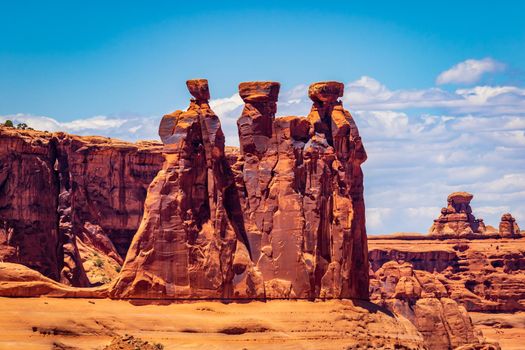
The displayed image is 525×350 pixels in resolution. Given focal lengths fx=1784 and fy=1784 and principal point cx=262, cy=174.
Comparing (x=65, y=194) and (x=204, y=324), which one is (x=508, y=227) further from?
(x=204, y=324)

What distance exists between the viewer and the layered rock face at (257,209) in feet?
301

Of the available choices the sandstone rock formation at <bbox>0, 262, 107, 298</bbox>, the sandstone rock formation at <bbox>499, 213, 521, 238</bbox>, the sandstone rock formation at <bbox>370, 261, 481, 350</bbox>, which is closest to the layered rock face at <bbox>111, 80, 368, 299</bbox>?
the sandstone rock formation at <bbox>0, 262, 107, 298</bbox>

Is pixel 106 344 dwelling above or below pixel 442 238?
below

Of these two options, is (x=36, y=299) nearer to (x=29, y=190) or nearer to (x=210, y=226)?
(x=210, y=226)

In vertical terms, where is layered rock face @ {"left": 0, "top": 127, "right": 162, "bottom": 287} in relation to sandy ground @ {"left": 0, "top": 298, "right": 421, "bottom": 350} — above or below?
above

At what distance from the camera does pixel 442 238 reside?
165 metres

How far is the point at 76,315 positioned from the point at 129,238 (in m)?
48.0

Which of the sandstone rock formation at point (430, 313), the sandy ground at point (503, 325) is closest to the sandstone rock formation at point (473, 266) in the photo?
the sandy ground at point (503, 325)

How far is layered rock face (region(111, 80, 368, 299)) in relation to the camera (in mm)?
91875

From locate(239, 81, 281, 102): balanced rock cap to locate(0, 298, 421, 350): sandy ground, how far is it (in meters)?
11.6

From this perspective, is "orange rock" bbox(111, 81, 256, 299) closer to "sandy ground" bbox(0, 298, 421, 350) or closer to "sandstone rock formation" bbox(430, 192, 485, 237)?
"sandy ground" bbox(0, 298, 421, 350)

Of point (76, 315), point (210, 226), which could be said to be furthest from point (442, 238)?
point (76, 315)

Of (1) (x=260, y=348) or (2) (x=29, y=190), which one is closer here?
(1) (x=260, y=348)

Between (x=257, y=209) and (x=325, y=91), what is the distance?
8788 millimetres
